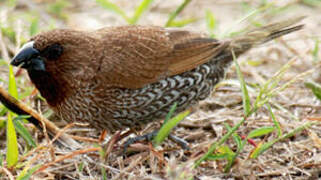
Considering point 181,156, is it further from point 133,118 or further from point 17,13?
point 17,13

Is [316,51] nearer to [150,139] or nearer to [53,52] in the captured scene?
[150,139]

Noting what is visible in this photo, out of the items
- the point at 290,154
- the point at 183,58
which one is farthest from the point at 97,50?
the point at 290,154

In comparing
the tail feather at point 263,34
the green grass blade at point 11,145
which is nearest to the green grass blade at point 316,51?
the tail feather at point 263,34

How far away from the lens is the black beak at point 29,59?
11.8 ft

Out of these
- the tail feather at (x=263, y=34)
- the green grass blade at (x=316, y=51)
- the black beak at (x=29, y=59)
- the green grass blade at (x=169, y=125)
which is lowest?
the green grass blade at (x=169, y=125)

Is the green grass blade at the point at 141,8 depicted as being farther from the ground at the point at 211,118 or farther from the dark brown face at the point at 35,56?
the dark brown face at the point at 35,56

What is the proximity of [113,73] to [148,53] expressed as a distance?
12.9 inches

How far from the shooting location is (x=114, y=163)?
364 cm

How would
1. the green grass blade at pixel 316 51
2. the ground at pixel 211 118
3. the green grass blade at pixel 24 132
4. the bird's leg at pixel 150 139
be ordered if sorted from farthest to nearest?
1. the green grass blade at pixel 316 51
2. the bird's leg at pixel 150 139
3. the green grass blade at pixel 24 132
4. the ground at pixel 211 118

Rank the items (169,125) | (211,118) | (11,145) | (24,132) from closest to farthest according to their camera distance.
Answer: (169,125), (11,145), (24,132), (211,118)

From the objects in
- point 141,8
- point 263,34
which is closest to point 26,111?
point 141,8

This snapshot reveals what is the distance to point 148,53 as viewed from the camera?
3.87 m

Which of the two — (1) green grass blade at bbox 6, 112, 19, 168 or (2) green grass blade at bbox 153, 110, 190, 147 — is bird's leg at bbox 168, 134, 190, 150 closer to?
(2) green grass blade at bbox 153, 110, 190, 147

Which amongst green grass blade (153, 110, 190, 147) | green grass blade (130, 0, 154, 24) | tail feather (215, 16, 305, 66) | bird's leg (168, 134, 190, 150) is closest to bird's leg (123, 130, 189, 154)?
bird's leg (168, 134, 190, 150)
